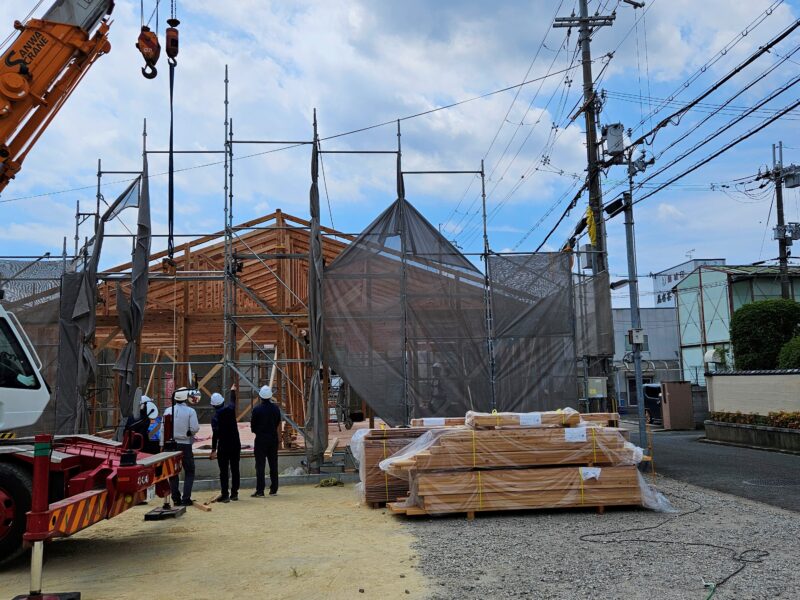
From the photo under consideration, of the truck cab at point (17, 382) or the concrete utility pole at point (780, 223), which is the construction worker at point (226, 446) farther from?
the concrete utility pole at point (780, 223)

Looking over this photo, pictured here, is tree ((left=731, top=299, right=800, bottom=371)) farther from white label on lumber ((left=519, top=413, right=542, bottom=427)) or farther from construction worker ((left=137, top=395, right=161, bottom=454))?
construction worker ((left=137, top=395, right=161, bottom=454))

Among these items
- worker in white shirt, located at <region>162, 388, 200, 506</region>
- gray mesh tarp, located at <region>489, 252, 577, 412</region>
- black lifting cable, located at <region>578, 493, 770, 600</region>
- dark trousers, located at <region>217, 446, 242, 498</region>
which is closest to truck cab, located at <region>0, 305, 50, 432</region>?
worker in white shirt, located at <region>162, 388, 200, 506</region>

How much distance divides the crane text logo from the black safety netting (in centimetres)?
572

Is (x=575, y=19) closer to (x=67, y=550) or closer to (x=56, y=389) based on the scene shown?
(x=56, y=389)

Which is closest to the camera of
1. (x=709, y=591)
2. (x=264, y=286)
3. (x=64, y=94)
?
(x=709, y=591)

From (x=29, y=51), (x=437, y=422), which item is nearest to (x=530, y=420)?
(x=437, y=422)

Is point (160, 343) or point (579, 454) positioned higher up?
point (160, 343)

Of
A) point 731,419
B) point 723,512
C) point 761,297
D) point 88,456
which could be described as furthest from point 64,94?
point 761,297

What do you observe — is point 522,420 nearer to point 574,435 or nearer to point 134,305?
point 574,435

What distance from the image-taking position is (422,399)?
12211 millimetres

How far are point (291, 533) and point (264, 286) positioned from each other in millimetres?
12764

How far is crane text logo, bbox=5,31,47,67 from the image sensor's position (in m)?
8.67

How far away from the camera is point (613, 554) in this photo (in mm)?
6422

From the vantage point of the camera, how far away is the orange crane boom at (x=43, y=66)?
8.67 meters
